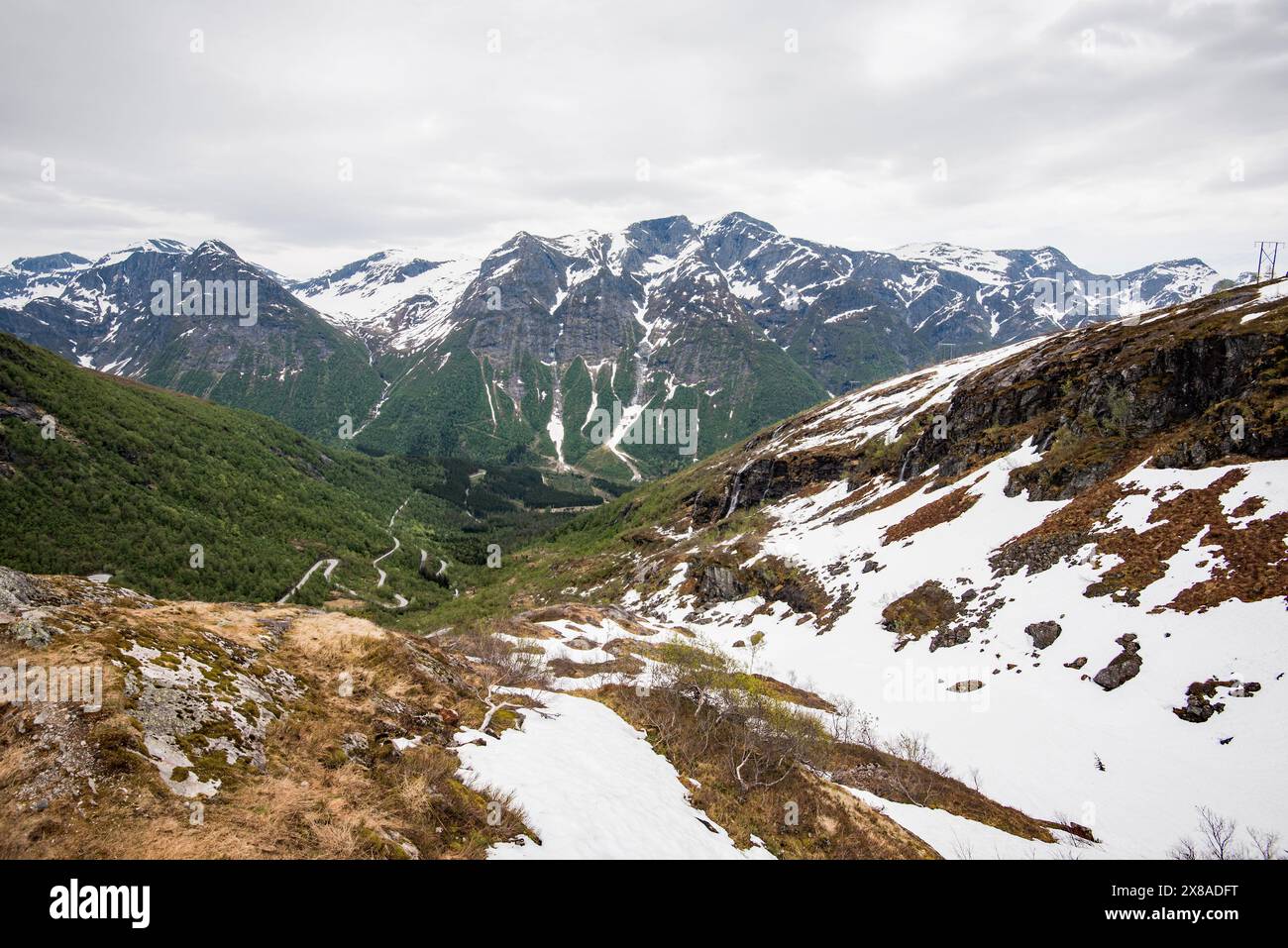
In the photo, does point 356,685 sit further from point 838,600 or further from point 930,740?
point 838,600

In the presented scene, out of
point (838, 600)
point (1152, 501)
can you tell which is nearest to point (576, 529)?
point (838, 600)

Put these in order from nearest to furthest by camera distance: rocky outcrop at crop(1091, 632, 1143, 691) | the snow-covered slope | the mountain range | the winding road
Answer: the mountain range, the snow-covered slope, rocky outcrop at crop(1091, 632, 1143, 691), the winding road

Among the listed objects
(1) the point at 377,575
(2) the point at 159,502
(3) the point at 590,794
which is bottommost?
(1) the point at 377,575

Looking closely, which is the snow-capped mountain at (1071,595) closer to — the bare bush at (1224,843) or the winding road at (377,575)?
the bare bush at (1224,843)

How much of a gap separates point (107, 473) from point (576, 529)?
359 ft

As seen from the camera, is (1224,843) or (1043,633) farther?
(1043,633)

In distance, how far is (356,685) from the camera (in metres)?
13.9

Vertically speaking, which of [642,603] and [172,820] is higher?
[172,820]

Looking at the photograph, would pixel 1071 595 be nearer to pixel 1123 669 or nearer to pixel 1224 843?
pixel 1123 669

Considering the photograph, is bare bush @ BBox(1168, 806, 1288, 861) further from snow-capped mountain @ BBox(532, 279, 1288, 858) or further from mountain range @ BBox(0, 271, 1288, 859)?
snow-capped mountain @ BBox(532, 279, 1288, 858)

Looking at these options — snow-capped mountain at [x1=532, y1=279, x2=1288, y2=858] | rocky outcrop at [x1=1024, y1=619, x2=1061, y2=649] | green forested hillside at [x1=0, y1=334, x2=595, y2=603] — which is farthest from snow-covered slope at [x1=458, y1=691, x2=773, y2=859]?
green forested hillside at [x1=0, y1=334, x2=595, y2=603]

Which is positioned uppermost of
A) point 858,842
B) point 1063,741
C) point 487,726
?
point 487,726

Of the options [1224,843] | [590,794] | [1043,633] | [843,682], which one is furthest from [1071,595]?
[590,794]
